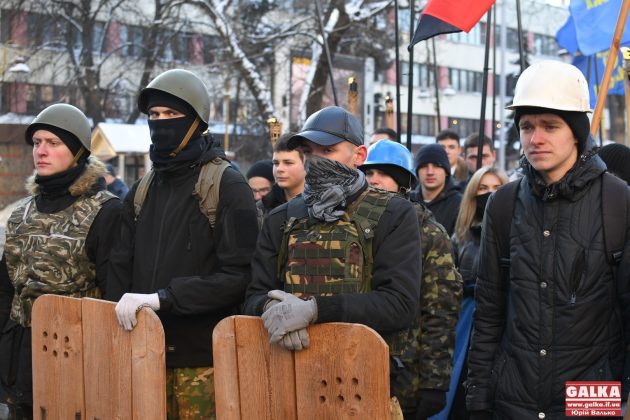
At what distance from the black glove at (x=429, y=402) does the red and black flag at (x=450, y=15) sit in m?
2.84

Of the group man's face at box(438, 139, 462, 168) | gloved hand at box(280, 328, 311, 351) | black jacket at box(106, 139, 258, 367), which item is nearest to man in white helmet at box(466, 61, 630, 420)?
gloved hand at box(280, 328, 311, 351)

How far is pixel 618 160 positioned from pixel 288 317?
9.22ft

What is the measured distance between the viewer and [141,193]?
4070 millimetres

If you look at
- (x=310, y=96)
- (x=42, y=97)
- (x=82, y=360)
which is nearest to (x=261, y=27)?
(x=310, y=96)

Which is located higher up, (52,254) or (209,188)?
(209,188)

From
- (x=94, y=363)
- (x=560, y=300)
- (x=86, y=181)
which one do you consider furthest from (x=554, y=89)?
(x=86, y=181)

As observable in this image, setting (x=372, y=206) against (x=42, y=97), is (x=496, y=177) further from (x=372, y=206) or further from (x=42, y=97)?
(x=42, y=97)

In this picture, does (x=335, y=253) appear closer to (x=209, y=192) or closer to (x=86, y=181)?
(x=209, y=192)

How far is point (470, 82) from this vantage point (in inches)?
2379

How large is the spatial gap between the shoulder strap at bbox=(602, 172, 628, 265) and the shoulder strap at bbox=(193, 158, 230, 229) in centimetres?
160

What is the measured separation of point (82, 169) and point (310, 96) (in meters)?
17.8

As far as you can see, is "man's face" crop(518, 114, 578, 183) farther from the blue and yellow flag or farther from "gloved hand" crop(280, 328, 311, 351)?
the blue and yellow flag

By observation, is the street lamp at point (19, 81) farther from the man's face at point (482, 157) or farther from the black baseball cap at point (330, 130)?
the black baseball cap at point (330, 130)

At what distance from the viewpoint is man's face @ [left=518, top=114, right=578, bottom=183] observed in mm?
3283
